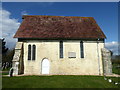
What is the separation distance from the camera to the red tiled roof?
19016mm

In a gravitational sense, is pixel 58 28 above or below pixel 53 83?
above

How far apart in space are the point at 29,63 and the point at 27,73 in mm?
1458

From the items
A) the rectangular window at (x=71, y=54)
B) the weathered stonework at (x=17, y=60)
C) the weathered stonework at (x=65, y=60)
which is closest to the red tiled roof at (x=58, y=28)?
the weathered stonework at (x=65, y=60)

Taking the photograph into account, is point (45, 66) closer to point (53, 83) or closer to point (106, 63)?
point (53, 83)

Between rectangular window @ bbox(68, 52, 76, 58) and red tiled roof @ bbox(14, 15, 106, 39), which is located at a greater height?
red tiled roof @ bbox(14, 15, 106, 39)

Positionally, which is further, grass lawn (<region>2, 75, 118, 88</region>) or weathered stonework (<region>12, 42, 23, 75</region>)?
weathered stonework (<region>12, 42, 23, 75</region>)

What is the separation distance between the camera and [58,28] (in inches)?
801

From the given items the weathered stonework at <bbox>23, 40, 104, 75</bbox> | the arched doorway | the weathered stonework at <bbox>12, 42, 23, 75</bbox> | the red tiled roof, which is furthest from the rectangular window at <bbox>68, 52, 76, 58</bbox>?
the weathered stonework at <bbox>12, 42, 23, 75</bbox>

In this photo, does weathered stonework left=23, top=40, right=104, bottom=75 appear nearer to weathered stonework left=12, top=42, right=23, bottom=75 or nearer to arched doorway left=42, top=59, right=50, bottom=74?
arched doorway left=42, top=59, right=50, bottom=74

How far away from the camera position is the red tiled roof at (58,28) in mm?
19016

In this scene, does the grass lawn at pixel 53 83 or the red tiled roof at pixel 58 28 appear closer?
the grass lawn at pixel 53 83

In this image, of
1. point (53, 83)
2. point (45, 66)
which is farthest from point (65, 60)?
point (53, 83)

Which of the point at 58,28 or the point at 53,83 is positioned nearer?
the point at 53,83

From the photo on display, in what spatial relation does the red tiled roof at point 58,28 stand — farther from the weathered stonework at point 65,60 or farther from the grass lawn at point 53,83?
the grass lawn at point 53,83
